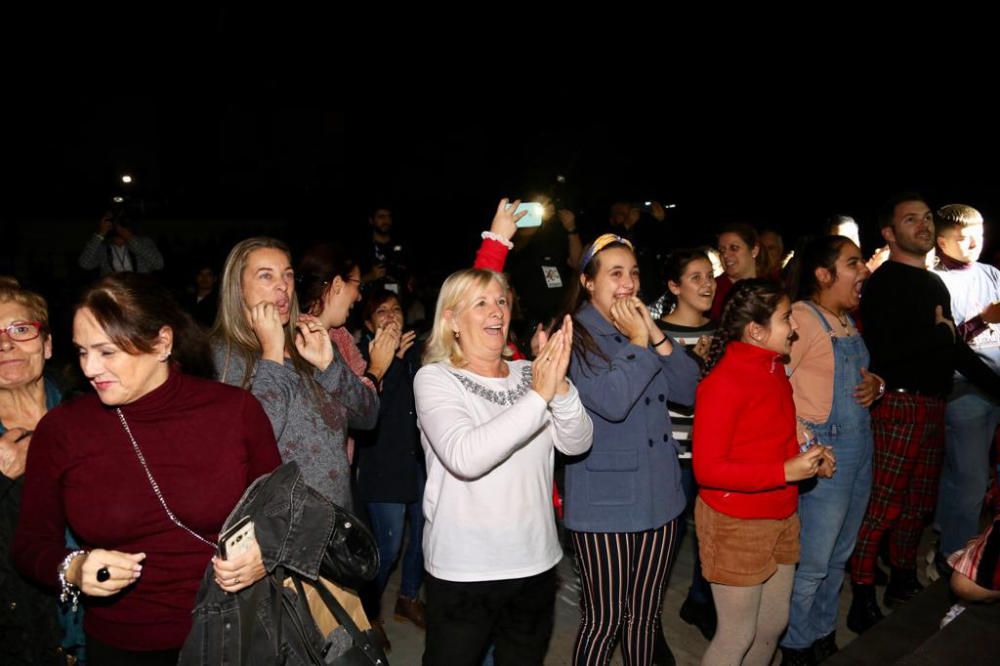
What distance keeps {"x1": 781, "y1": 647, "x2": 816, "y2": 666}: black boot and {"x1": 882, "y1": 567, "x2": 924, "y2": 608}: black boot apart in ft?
3.61

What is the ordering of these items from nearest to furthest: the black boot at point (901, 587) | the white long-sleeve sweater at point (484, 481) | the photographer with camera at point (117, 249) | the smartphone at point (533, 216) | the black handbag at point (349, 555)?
1. the black handbag at point (349, 555)
2. the white long-sleeve sweater at point (484, 481)
3. the black boot at point (901, 587)
4. the smartphone at point (533, 216)
5. the photographer with camera at point (117, 249)

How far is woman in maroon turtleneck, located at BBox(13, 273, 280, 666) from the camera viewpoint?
2.12m

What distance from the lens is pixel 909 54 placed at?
389 inches

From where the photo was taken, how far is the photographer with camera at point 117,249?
7.28m

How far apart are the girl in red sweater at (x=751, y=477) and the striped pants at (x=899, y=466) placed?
1.30 metres

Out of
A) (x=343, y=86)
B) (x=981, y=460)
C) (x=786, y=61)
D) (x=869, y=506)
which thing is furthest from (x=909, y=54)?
(x=343, y=86)

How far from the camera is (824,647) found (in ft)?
12.2

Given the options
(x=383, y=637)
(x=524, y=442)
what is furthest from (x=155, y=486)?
(x=383, y=637)

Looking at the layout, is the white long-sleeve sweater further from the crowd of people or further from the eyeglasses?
the eyeglasses

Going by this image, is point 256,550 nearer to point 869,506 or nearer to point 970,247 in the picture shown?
point 869,506

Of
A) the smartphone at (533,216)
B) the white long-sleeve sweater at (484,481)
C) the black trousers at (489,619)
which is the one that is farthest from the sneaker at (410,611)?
the smartphone at (533,216)

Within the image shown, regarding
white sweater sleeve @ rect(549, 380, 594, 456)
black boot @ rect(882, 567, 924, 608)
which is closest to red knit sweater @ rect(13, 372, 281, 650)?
white sweater sleeve @ rect(549, 380, 594, 456)

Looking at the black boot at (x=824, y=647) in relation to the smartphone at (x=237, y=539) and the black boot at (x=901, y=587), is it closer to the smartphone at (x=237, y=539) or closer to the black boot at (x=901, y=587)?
the black boot at (x=901, y=587)

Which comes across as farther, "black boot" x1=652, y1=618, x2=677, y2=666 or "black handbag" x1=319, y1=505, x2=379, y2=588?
"black boot" x1=652, y1=618, x2=677, y2=666
